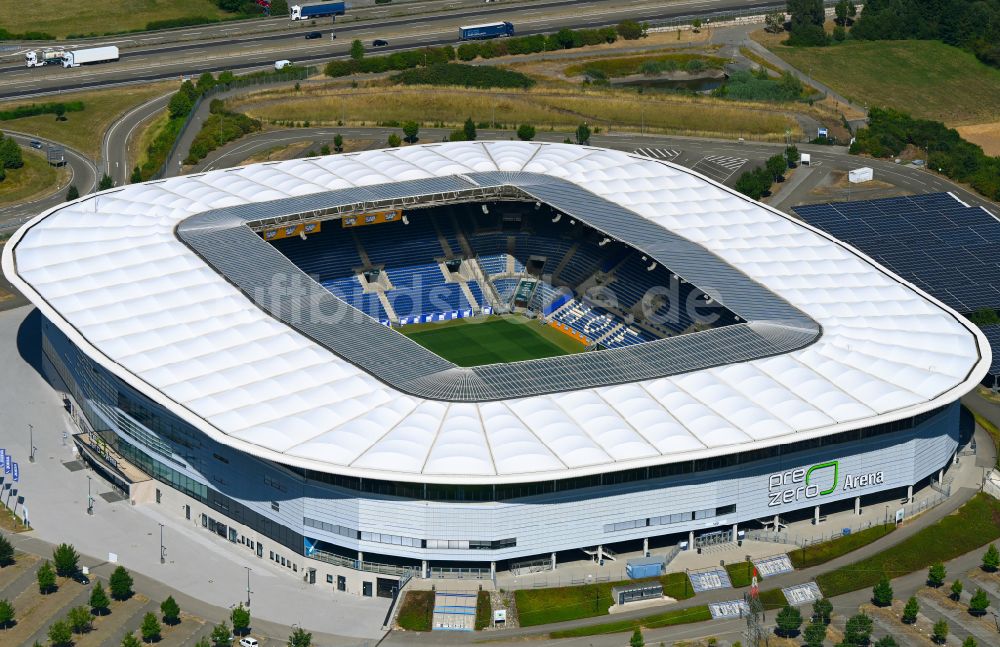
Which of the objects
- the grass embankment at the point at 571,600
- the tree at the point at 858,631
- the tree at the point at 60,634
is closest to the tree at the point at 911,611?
the tree at the point at 858,631

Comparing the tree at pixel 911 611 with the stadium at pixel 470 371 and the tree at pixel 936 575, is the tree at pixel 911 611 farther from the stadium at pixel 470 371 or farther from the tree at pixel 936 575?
the stadium at pixel 470 371

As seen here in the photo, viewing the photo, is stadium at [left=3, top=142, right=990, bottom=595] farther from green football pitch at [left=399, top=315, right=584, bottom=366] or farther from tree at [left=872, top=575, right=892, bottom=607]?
tree at [left=872, top=575, right=892, bottom=607]

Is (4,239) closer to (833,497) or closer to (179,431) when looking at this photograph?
(179,431)

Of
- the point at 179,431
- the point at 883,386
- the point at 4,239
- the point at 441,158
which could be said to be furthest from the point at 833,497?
the point at 4,239

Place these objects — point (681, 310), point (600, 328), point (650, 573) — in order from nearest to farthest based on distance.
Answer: point (650, 573) → point (681, 310) → point (600, 328)

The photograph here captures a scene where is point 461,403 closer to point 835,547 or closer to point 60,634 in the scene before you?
point 835,547

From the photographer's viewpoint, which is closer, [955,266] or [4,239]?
[955,266]
